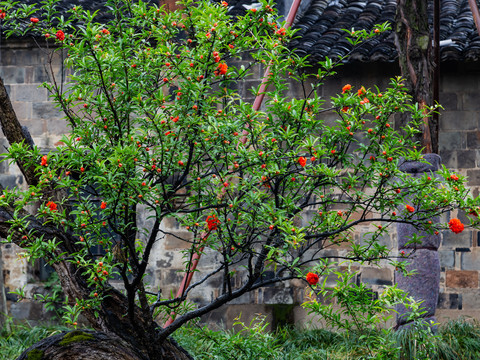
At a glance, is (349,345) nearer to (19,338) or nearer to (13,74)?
(19,338)

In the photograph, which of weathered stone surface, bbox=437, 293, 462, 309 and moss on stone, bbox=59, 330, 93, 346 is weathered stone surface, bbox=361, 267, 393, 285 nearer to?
weathered stone surface, bbox=437, 293, 462, 309

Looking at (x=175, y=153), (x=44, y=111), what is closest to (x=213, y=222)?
(x=175, y=153)

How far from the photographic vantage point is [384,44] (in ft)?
25.0

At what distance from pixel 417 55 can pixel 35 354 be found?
3825 mm

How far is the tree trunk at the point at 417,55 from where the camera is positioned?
565 cm

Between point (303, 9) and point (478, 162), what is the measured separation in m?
3.00

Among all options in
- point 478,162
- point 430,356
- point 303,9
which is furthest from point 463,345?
point 303,9

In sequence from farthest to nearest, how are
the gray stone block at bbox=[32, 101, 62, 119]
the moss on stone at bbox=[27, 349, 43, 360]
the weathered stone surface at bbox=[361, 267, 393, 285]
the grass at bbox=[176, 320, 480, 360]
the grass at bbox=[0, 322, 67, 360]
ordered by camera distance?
the gray stone block at bbox=[32, 101, 62, 119], the weathered stone surface at bbox=[361, 267, 393, 285], the grass at bbox=[0, 322, 67, 360], the grass at bbox=[176, 320, 480, 360], the moss on stone at bbox=[27, 349, 43, 360]

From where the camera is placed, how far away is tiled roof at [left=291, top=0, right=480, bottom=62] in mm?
7453

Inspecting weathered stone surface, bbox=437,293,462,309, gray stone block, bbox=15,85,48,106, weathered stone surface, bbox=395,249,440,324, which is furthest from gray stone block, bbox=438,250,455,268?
gray stone block, bbox=15,85,48,106

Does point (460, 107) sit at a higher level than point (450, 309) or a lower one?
higher

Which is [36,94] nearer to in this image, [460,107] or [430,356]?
[460,107]

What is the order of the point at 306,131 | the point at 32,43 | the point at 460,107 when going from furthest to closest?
the point at 32,43 → the point at 460,107 → the point at 306,131

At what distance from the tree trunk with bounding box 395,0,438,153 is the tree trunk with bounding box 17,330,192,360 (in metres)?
3.02
